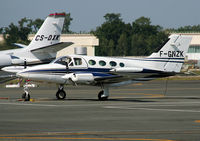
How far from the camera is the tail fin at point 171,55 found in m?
28.1

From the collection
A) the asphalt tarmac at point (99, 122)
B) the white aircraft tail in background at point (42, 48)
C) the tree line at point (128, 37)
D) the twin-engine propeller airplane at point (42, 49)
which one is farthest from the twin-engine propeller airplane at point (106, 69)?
the tree line at point (128, 37)

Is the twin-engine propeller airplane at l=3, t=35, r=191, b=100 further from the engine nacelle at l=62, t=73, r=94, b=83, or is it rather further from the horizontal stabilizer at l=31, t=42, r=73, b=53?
the horizontal stabilizer at l=31, t=42, r=73, b=53

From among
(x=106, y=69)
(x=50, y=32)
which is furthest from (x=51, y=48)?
(x=106, y=69)

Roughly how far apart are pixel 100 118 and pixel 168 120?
2388mm

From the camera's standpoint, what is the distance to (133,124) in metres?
16.1

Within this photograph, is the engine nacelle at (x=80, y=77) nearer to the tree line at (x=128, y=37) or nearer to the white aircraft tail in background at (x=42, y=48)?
the white aircraft tail in background at (x=42, y=48)

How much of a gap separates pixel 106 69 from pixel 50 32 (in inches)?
679

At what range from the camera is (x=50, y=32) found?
43.2 m

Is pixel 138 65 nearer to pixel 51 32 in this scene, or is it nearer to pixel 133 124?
pixel 133 124

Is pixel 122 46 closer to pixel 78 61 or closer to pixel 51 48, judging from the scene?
pixel 51 48

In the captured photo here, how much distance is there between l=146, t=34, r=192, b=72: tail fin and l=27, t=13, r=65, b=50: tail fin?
53.6 feet

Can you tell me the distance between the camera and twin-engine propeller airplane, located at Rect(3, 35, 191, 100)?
85.5 feet

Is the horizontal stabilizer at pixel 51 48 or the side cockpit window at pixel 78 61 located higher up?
the horizontal stabilizer at pixel 51 48

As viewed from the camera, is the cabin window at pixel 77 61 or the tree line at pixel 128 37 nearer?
the cabin window at pixel 77 61
